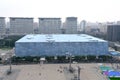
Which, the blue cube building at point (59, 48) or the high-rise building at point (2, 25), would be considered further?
the high-rise building at point (2, 25)

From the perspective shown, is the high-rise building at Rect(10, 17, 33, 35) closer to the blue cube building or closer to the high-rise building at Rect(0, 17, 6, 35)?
the high-rise building at Rect(0, 17, 6, 35)

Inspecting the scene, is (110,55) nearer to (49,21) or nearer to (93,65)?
(93,65)

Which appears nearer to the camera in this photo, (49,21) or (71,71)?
(71,71)

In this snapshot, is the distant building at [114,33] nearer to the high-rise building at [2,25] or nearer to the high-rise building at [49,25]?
the high-rise building at [49,25]

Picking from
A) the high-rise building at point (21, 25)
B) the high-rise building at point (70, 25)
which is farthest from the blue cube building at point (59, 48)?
the high-rise building at point (21, 25)

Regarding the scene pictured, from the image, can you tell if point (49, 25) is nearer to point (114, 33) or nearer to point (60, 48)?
point (114, 33)

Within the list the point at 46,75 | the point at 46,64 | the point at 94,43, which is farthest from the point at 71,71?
the point at 94,43
